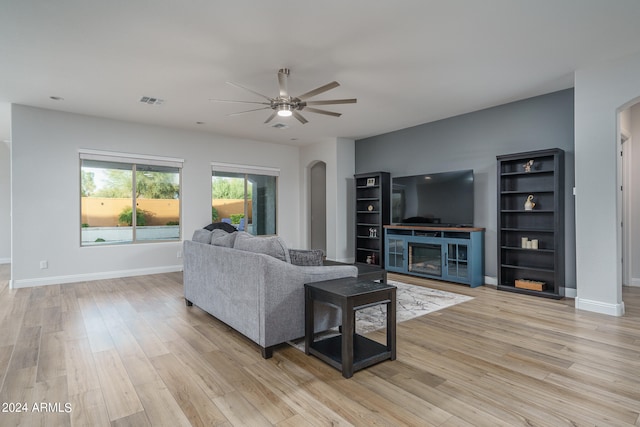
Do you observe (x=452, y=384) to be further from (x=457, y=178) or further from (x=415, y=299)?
(x=457, y=178)

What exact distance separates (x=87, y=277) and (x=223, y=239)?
364 cm

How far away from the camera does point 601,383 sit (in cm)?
223

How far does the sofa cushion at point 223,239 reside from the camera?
3420 mm

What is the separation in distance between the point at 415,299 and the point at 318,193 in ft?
15.4

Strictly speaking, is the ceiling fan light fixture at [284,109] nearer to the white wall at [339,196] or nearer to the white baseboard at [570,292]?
the white wall at [339,196]

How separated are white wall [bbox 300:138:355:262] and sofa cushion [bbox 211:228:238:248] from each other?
153 inches

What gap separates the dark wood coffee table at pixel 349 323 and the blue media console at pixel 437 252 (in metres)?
2.97

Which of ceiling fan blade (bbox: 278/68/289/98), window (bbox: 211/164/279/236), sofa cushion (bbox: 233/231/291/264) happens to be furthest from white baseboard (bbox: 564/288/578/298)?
window (bbox: 211/164/279/236)

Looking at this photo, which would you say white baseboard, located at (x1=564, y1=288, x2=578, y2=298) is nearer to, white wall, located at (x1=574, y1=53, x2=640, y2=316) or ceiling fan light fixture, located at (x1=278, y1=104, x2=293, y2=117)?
white wall, located at (x1=574, y1=53, x2=640, y2=316)

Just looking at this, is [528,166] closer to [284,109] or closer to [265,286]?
[284,109]

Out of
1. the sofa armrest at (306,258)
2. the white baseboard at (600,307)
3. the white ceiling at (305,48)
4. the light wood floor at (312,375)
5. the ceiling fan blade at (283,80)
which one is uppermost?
the white ceiling at (305,48)

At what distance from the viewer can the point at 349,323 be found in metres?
2.29

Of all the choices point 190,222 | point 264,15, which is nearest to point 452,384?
point 264,15

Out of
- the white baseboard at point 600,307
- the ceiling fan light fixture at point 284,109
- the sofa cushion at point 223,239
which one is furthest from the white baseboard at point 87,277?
the white baseboard at point 600,307
